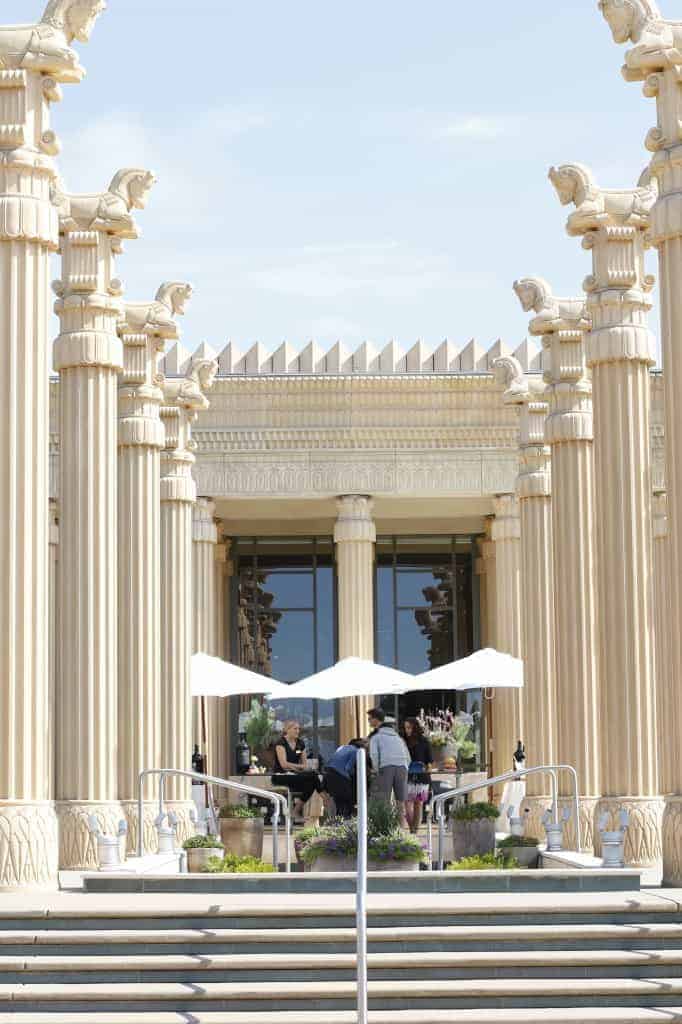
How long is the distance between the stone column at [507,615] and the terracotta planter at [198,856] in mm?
16026

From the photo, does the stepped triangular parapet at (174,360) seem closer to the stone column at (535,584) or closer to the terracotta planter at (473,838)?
the stone column at (535,584)

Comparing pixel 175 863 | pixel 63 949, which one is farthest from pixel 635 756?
pixel 63 949

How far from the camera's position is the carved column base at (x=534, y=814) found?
2333cm

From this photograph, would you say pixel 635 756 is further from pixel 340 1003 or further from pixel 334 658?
pixel 334 658

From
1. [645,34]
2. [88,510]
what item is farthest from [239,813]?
[645,34]

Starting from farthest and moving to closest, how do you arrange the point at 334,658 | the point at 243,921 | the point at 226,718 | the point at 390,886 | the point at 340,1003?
1. the point at 334,658
2. the point at 226,718
3. the point at 390,886
4. the point at 243,921
5. the point at 340,1003

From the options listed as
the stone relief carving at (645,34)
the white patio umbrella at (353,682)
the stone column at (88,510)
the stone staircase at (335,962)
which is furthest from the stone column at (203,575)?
the stone staircase at (335,962)

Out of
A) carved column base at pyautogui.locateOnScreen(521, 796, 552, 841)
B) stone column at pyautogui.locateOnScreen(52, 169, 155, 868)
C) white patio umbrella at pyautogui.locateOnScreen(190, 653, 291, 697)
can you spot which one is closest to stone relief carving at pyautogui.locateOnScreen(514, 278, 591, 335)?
stone column at pyautogui.locateOnScreen(52, 169, 155, 868)

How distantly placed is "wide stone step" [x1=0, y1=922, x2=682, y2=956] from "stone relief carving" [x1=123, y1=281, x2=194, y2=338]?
10782 mm

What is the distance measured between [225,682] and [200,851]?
366 inches

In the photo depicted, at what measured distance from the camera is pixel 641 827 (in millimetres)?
17578

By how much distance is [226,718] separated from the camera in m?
38.6

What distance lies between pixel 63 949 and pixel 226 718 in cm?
2713

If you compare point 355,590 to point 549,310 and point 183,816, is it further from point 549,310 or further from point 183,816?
point 549,310
